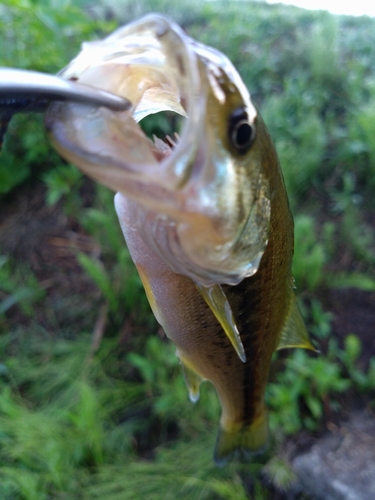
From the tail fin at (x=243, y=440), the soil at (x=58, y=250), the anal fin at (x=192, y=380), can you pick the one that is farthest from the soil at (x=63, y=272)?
the anal fin at (x=192, y=380)

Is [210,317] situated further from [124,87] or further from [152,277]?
[124,87]

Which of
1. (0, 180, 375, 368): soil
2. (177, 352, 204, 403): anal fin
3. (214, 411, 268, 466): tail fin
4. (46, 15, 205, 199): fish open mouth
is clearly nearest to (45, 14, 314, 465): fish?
(46, 15, 205, 199): fish open mouth

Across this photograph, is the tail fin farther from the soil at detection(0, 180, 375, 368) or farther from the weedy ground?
the soil at detection(0, 180, 375, 368)

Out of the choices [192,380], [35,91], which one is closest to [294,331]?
[192,380]

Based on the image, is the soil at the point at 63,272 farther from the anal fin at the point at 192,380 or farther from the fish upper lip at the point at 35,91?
the fish upper lip at the point at 35,91

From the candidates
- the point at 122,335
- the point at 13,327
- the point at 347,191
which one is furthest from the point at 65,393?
the point at 347,191

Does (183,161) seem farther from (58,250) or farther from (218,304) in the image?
(58,250)
